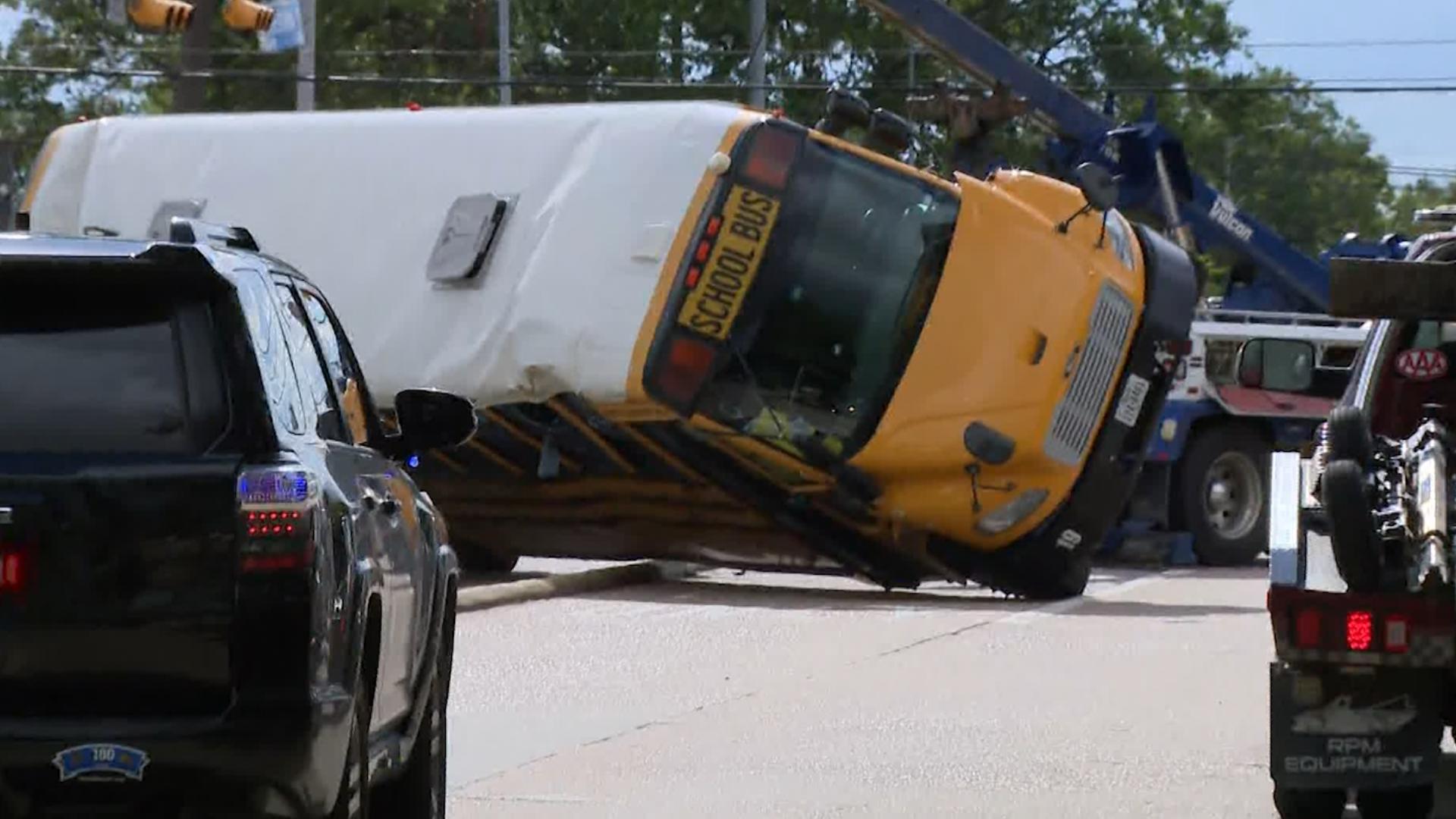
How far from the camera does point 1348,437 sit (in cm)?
790

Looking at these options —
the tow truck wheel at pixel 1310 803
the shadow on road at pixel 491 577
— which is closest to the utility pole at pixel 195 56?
the shadow on road at pixel 491 577

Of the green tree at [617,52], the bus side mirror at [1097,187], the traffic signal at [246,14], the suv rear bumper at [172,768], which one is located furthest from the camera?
the green tree at [617,52]

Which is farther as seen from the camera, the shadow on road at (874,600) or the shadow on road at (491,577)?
the shadow on road at (491,577)

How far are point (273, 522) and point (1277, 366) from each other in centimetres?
450

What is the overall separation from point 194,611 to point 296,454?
1.48 ft

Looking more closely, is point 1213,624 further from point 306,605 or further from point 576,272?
point 306,605

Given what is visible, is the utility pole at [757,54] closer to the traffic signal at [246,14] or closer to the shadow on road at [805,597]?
the traffic signal at [246,14]

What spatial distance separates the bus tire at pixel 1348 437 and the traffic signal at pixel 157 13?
884 inches

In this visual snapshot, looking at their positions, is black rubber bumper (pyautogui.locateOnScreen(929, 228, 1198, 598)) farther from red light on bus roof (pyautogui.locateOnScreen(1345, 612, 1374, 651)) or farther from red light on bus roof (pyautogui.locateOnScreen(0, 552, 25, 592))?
red light on bus roof (pyautogui.locateOnScreen(0, 552, 25, 592))

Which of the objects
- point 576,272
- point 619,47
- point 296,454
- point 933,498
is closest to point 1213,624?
point 933,498

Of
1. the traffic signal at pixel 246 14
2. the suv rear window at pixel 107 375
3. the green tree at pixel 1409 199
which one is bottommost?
the green tree at pixel 1409 199

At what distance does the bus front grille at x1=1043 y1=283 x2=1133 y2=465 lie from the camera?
17.1 meters

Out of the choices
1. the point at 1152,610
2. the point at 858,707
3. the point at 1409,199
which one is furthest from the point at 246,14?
the point at 1409,199

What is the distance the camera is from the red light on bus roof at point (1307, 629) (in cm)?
770
